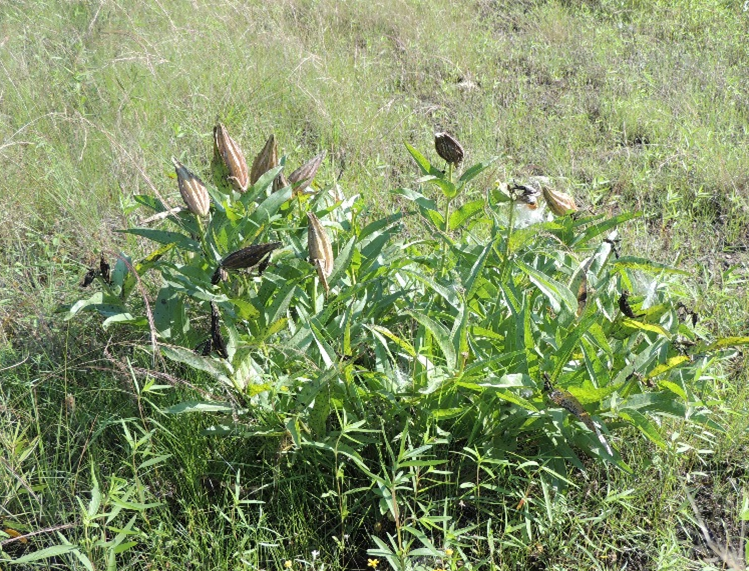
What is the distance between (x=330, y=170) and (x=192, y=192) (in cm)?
168

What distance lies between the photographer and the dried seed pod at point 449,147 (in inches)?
74.1

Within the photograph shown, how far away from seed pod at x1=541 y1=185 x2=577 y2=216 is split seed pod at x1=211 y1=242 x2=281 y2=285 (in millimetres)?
731

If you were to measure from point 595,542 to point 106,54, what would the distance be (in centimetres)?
373

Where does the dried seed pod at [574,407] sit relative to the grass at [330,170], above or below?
above

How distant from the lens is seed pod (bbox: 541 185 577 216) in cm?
190

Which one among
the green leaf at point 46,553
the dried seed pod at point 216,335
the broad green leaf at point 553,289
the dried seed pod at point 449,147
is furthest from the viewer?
the dried seed pod at point 449,147

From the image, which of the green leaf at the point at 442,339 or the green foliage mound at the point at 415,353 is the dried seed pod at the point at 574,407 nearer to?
the green foliage mound at the point at 415,353

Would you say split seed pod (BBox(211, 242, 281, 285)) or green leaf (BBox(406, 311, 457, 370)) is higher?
split seed pod (BBox(211, 242, 281, 285))

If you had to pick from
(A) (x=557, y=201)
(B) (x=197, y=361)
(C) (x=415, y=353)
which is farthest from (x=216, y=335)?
(A) (x=557, y=201)

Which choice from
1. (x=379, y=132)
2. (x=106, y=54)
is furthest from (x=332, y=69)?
(x=106, y=54)

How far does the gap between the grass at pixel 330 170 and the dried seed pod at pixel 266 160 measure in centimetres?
63

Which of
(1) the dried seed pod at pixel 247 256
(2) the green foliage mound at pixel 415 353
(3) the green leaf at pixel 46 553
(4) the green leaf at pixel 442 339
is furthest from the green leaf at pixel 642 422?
(3) the green leaf at pixel 46 553

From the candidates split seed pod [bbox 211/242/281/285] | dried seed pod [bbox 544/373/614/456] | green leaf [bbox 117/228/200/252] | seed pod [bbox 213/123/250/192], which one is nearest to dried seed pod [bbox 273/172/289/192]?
seed pod [bbox 213/123/250/192]

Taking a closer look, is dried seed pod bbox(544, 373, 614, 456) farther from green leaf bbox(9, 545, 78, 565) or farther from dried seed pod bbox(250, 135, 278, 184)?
green leaf bbox(9, 545, 78, 565)
